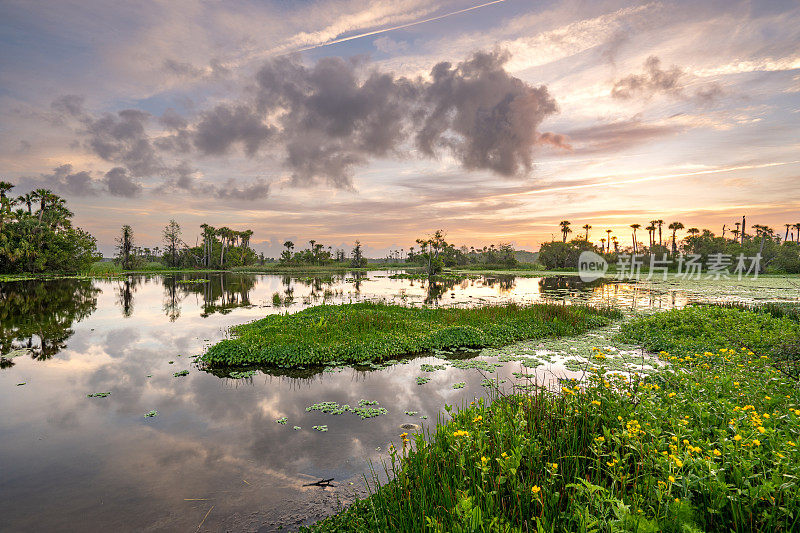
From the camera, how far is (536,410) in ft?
21.4

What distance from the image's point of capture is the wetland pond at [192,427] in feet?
20.1

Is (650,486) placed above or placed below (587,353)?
above

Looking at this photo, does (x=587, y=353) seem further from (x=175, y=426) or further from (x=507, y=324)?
(x=175, y=426)

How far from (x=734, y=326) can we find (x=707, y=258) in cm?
7821

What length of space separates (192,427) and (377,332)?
29.3 feet

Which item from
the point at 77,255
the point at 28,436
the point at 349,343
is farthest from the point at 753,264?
the point at 77,255

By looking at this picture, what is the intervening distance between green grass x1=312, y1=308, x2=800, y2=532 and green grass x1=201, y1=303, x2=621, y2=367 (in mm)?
7659

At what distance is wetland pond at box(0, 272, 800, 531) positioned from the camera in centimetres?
612

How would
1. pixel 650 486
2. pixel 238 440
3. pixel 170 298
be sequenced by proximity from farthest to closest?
pixel 170 298 < pixel 238 440 < pixel 650 486

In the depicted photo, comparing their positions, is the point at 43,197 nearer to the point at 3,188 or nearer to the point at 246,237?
the point at 3,188

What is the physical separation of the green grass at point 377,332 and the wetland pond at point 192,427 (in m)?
1.06

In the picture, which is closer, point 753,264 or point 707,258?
point 753,264

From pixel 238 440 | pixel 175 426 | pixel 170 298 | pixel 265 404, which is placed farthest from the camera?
pixel 170 298

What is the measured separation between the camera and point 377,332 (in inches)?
663
